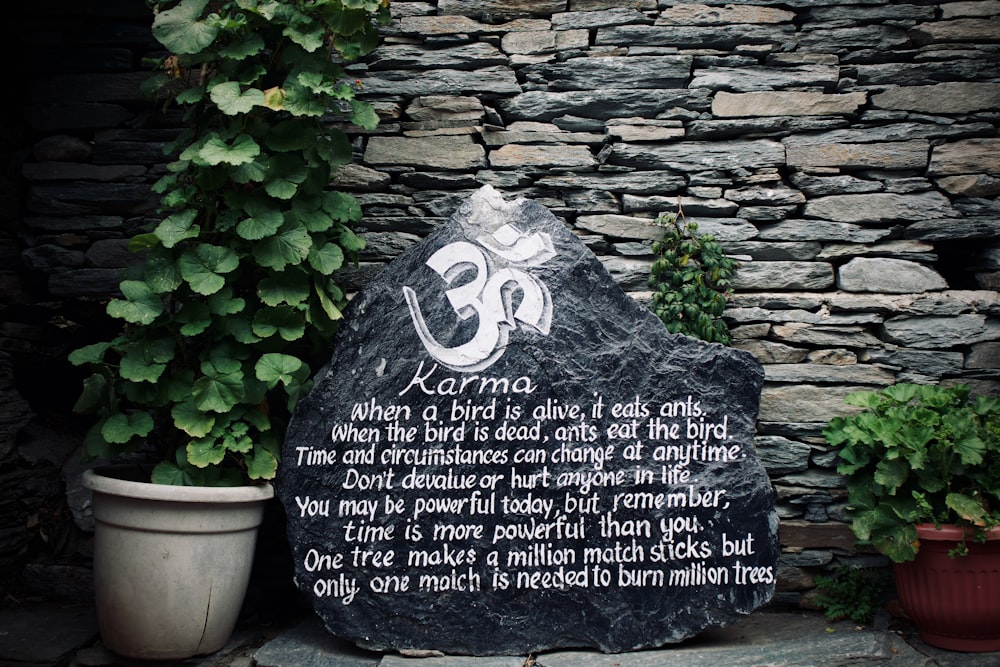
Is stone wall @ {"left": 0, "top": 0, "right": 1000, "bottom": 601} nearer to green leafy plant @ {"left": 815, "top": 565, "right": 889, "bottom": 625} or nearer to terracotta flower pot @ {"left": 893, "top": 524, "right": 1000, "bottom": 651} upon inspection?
green leafy plant @ {"left": 815, "top": 565, "right": 889, "bottom": 625}

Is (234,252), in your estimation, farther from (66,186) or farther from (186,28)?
(66,186)

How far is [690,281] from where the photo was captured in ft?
9.26

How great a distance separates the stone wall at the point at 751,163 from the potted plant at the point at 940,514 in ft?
1.27

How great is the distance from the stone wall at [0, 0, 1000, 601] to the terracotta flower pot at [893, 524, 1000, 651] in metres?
0.43

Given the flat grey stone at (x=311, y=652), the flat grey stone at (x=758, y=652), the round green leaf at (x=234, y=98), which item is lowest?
the flat grey stone at (x=311, y=652)

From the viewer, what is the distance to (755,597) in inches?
96.7

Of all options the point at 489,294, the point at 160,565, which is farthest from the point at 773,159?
the point at 160,565

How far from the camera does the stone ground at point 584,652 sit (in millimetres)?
2312

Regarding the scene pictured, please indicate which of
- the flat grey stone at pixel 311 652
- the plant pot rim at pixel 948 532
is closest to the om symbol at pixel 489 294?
the flat grey stone at pixel 311 652

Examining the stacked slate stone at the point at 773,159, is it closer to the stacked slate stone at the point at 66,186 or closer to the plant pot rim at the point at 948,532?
the plant pot rim at the point at 948,532

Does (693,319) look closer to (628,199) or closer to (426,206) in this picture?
(628,199)

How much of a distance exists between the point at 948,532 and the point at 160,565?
7.99 feet

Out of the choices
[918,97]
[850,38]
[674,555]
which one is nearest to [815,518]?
[674,555]

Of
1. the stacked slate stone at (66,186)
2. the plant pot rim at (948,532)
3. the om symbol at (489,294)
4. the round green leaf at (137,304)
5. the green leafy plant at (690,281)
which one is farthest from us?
the stacked slate stone at (66,186)
